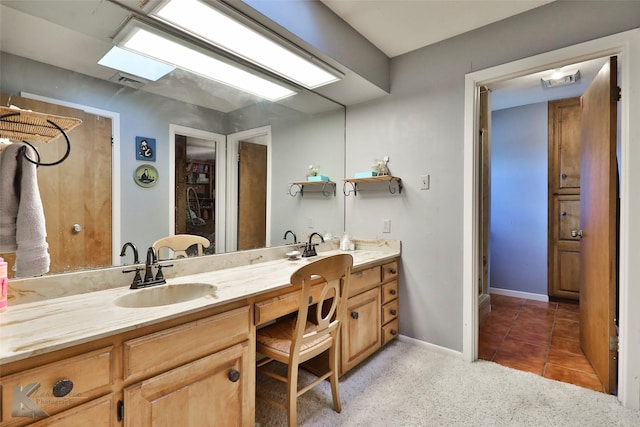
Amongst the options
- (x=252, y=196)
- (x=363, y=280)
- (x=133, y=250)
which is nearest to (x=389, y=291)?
(x=363, y=280)

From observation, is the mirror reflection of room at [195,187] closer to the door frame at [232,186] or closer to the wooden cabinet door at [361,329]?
the door frame at [232,186]

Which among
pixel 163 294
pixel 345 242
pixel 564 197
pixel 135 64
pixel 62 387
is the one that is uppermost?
pixel 135 64

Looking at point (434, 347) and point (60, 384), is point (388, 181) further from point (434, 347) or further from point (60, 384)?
point (60, 384)

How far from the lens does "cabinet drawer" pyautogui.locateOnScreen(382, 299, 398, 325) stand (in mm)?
2393

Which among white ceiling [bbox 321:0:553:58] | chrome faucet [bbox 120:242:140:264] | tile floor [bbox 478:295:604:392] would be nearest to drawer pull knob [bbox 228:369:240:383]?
chrome faucet [bbox 120:242:140:264]

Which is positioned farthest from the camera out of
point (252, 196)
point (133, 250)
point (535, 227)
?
point (535, 227)

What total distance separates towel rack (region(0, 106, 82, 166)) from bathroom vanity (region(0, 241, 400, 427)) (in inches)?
25.0

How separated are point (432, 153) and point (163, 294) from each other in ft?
6.87

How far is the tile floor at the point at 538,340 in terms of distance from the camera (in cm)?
215

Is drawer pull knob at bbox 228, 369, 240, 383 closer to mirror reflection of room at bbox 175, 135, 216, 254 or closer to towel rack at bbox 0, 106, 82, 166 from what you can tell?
mirror reflection of room at bbox 175, 135, 216, 254

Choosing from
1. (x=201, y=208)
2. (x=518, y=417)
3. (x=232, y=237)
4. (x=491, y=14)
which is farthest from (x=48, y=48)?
(x=518, y=417)

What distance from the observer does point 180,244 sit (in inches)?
69.5

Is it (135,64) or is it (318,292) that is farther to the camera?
(318,292)

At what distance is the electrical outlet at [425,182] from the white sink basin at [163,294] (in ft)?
5.79
